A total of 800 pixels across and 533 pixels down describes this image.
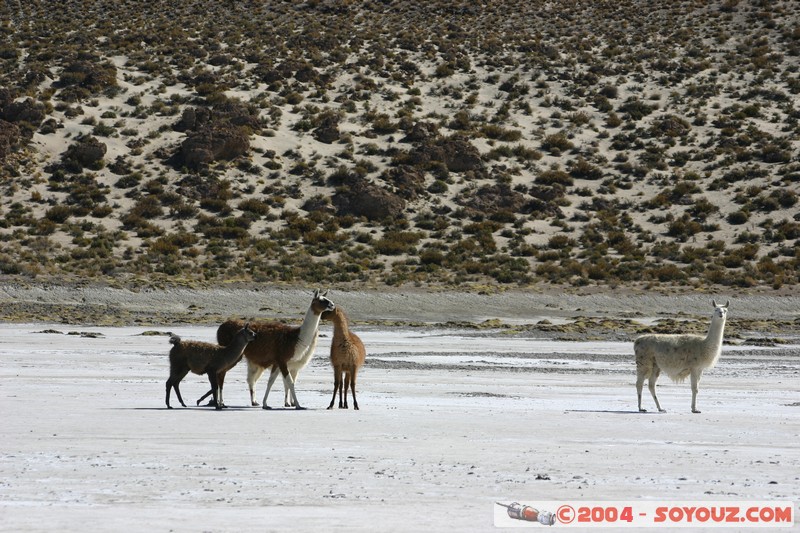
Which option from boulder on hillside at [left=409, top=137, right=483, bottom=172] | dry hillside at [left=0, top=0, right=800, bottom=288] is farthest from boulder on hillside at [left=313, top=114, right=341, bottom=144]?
boulder on hillside at [left=409, top=137, right=483, bottom=172]

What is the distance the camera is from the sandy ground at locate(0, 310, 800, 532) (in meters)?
8.00

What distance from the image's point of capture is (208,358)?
47.6 feet

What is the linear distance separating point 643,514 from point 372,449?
3553 millimetres

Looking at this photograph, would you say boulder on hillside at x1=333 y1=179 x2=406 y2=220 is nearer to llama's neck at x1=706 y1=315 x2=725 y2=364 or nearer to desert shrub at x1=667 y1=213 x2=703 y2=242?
desert shrub at x1=667 y1=213 x2=703 y2=242

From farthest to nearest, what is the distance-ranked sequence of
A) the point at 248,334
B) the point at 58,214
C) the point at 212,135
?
the point at 212,135, the point at 58,214, the point at 248,334

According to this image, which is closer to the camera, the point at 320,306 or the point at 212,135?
the point at 320,306

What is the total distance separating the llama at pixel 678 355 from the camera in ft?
50.4

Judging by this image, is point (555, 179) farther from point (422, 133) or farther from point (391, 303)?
point (391, 303)

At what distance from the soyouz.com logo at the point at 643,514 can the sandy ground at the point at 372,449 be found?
223mm

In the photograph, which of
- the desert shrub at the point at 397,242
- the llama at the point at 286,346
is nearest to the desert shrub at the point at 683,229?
the desert shrub at the point at 397,242

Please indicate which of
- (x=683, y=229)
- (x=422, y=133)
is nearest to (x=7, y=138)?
(x=422, y=133)

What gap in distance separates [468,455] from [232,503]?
9.94ft

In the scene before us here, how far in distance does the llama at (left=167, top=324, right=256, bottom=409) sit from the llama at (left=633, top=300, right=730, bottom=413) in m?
5.25

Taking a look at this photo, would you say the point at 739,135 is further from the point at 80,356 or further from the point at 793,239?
the point at 80,356
